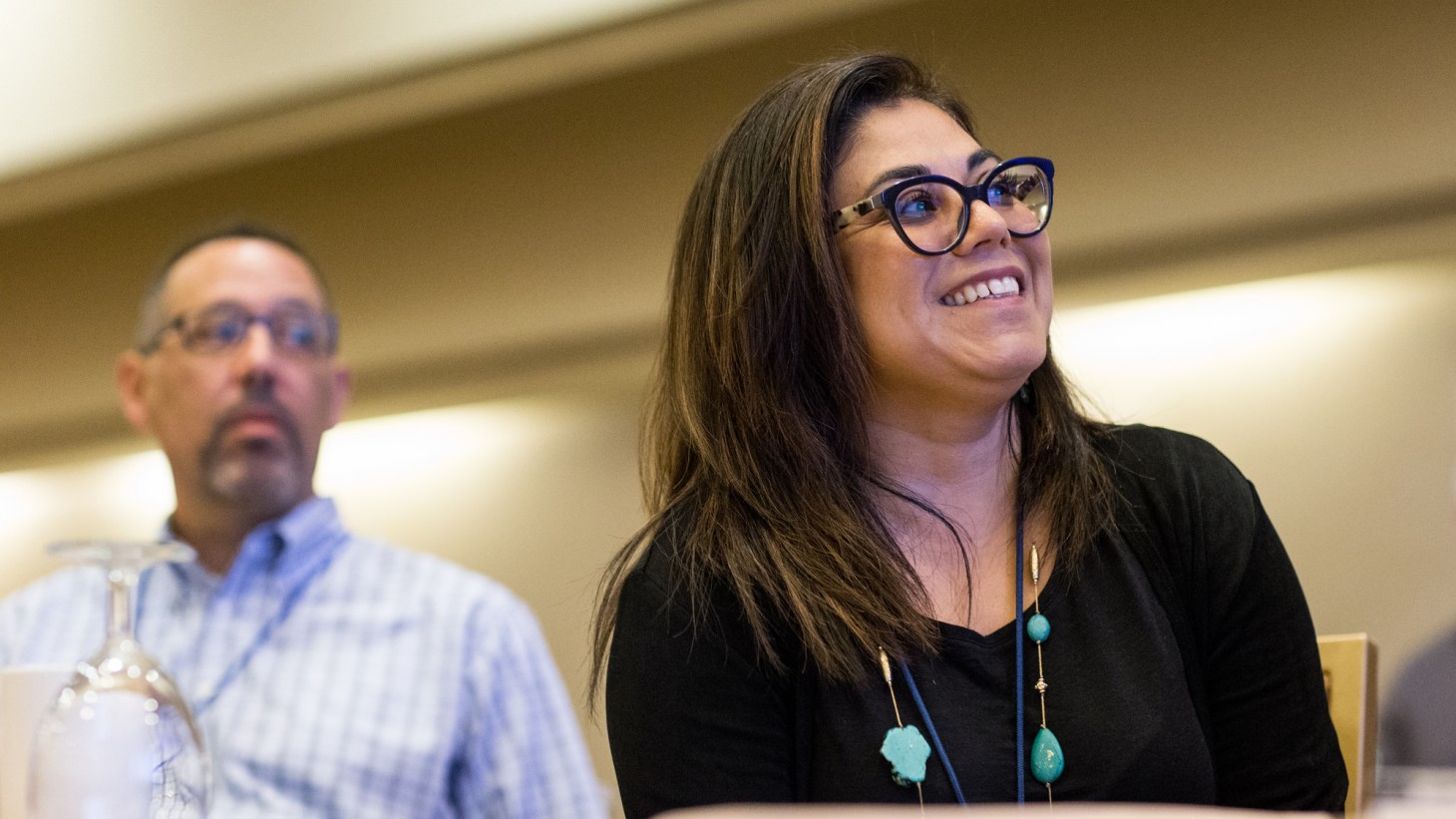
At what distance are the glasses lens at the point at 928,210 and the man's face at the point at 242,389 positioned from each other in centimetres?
80

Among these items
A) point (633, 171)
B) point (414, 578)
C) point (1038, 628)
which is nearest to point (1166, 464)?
point (1038, 628)

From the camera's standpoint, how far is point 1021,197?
4.49 ft

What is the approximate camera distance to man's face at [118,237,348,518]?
5.66ft

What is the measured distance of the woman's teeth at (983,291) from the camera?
1296 mm

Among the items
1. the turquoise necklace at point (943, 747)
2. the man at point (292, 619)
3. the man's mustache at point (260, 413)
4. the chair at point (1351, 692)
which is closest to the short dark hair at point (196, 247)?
the man at point (292, 619)

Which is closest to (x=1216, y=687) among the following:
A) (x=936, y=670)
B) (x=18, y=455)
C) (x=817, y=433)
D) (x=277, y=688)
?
(x=936, y=670)

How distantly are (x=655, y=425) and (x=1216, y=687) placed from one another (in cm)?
Answer: 58

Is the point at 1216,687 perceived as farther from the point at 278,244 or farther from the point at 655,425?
the point at 278,244

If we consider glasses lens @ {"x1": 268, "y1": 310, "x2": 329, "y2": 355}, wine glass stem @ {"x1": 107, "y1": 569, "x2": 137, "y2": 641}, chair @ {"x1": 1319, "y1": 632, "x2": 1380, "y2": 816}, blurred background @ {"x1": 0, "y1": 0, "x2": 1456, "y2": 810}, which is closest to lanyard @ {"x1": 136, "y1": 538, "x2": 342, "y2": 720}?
glasses lens @ {"x1": 268, "y1": 310, "x2": 329, "y2": 355}

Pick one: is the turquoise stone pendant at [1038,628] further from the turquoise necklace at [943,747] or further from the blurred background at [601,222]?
the blurred background at [601,222]

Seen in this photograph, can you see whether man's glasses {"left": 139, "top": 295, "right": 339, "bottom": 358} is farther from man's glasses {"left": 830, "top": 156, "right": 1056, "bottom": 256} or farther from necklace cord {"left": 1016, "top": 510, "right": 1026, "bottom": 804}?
necklace cord {"left": 1016, "top": 510, "right": 1026, "bottom": 804}

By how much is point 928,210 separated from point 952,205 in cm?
2

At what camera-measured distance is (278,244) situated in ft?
6.18

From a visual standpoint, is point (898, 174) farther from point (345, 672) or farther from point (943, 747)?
point (345, 672)
